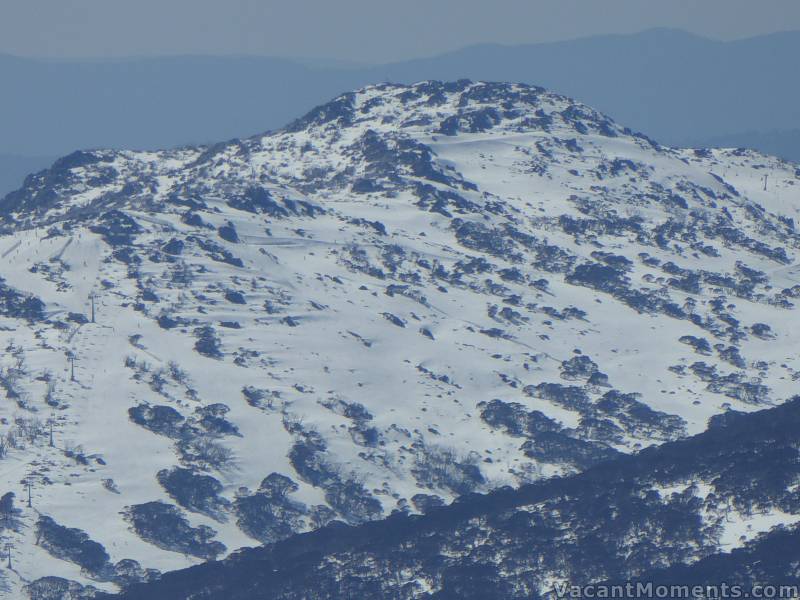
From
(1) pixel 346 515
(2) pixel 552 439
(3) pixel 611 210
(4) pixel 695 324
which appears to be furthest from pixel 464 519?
(3) pixel 611 210

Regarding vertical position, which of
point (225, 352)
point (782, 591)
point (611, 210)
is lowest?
point (782, 591)

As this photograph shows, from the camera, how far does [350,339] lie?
152 m

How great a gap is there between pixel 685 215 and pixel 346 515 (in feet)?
246

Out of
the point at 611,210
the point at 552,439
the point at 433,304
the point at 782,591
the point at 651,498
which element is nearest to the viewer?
the point at 782,591

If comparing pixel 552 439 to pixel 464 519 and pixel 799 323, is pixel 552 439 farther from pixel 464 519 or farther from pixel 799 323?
pixel 799 323

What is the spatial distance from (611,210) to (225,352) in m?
57.3

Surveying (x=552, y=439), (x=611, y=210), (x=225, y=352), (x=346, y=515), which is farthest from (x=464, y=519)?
(x=611, y=210)

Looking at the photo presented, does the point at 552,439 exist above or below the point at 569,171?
below

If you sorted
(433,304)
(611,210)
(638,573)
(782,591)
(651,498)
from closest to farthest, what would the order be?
(782,591)
(638,573)
(651,498)
(433,304)
(611,210)

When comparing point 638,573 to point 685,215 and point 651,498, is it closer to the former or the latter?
point 651,498

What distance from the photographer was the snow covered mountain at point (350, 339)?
128500 mm

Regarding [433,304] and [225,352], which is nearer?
[225,352]

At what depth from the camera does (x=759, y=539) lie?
112 m

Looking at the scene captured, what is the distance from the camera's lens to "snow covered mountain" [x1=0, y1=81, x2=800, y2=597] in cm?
12850
